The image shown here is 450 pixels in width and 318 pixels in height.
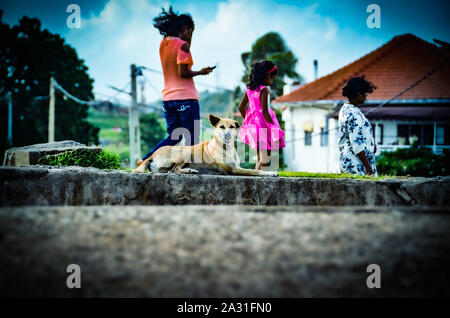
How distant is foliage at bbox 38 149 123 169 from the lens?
17.8 feet

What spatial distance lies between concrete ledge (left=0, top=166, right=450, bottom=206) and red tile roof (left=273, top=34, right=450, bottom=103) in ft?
38.4

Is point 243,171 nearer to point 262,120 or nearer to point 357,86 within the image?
point 262,120

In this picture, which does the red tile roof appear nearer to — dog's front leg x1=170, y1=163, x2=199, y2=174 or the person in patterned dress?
the person in patterned dress

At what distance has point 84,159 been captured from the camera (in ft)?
19.3

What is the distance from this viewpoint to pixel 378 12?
5270 mm

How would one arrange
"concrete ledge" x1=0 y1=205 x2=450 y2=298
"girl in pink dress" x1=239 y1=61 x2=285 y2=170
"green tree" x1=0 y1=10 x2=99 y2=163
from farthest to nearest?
"green tree" x1=0 y1=10 x2=99 y2=163, "girl in pink dress" x1=239 y1=61 x2=285 y2=170, "concrete ledge" x1=0 y1=205 x2=450 y2=298

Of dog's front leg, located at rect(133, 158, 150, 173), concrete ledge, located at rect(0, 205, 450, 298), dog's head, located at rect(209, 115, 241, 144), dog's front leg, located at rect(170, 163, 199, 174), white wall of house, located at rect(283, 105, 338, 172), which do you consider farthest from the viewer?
A: white wall of house, located at rect(283, 105, 338, 172)

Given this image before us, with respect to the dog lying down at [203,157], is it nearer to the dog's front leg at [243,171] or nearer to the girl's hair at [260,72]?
the dog's front leg at [243,171]

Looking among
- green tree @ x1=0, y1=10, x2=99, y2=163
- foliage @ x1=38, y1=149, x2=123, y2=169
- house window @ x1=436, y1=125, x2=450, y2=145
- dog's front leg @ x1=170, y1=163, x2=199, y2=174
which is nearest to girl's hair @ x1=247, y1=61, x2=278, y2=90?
dog's front leg @ x1=170, y1=163, x2=199, y2=174

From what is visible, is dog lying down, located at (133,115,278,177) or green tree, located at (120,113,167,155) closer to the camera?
dog lying down, located at (133,115,278,177)

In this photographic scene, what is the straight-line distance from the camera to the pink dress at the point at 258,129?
5.67 metres

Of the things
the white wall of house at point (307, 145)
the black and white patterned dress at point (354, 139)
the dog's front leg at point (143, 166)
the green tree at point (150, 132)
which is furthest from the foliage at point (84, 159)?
the green tree at point (150, 132)

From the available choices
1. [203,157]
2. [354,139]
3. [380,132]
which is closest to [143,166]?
[203,157]

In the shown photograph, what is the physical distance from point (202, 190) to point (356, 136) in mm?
2387
